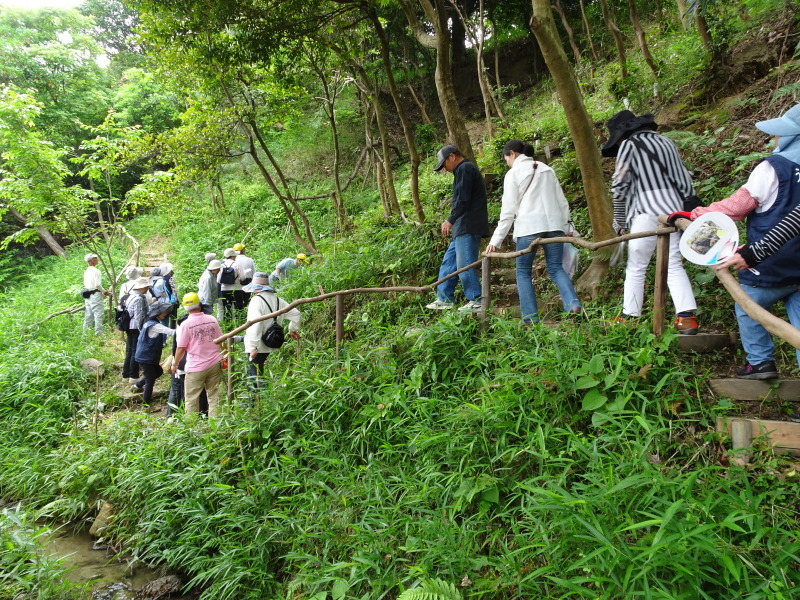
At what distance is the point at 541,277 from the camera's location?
625cm

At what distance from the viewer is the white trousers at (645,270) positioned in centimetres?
360

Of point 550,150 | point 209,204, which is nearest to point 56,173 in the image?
point 209,204

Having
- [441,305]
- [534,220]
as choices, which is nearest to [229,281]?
[441,305]

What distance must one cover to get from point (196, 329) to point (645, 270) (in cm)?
514

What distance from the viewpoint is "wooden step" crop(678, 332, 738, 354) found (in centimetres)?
355

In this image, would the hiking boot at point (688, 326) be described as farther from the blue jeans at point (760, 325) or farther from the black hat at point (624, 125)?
the black hat at point (624, 125)

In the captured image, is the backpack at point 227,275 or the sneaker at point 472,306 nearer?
the sneaker at point 472,306

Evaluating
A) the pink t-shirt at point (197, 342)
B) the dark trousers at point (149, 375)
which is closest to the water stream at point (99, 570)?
the pink t-shirt at point (197, 342)

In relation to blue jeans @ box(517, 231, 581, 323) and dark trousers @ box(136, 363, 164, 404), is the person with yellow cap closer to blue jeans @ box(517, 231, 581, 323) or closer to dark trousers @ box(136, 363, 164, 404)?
dark trousers @ box(136, 363, 164, 404)

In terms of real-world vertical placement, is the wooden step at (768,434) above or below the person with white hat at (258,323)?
below

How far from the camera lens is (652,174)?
12.4 ft

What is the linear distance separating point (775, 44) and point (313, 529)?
8.62 metres

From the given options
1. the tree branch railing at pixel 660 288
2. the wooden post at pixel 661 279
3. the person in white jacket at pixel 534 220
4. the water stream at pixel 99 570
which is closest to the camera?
the tree branch railing at pixel 660 288

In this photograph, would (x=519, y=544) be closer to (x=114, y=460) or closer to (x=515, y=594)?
(x=515, y=594)
